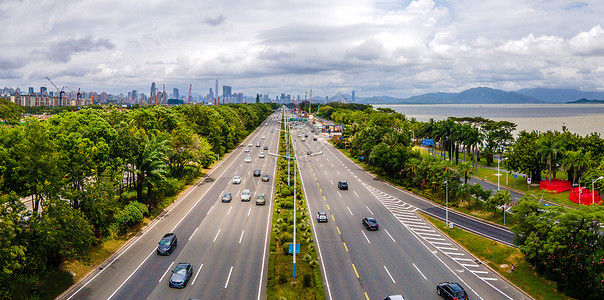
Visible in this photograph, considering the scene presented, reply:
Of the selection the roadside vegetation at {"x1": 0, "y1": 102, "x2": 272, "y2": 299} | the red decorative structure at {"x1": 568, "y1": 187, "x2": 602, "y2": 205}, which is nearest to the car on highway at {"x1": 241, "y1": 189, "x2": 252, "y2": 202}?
the roadside vegetation at {"x1": 0, "y1": 102, "x2": 272, "y2": 299}

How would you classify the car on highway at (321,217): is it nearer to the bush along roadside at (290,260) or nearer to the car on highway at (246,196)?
the bush along roadside at (290,260)

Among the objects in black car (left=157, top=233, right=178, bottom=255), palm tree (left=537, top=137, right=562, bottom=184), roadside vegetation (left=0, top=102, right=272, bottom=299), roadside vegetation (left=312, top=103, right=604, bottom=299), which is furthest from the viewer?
palm tree (left=537, top=137, right=562, bottom=184)

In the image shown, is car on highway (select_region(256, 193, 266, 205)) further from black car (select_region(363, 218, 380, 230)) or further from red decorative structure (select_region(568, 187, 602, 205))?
red decorative structure (select_region(568, 187, 602, 205))

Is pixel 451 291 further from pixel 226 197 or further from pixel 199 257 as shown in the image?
pixel 226 197

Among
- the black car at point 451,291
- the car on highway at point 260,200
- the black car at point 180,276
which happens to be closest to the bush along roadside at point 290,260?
the car on highway at point 260,200

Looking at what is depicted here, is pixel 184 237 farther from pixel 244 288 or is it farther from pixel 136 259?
pixel 244 288

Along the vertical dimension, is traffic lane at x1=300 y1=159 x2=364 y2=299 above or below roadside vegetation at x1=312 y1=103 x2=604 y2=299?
below
